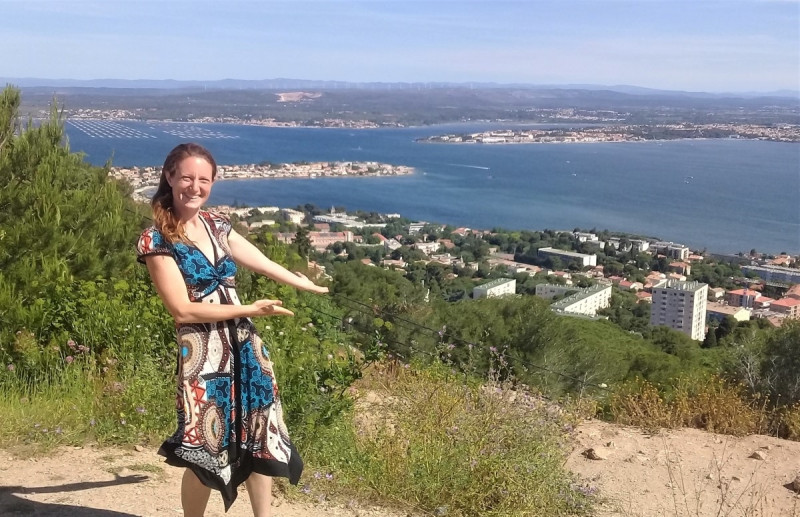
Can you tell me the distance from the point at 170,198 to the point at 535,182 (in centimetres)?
6358

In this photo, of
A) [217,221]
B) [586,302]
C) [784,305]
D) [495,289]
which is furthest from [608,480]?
[784,305]

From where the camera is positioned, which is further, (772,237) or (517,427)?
(772,237)

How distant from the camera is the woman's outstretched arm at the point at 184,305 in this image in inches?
79.2

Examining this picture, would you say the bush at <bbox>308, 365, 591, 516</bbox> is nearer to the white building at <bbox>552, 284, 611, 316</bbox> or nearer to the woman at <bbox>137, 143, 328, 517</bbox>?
the woman at <bbox>137, 143, 328, 517</bbox>

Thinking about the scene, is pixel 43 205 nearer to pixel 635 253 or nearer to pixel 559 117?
pixel 635 253

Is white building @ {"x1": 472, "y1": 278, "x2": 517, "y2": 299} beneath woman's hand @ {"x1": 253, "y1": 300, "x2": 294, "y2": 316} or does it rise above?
beneath

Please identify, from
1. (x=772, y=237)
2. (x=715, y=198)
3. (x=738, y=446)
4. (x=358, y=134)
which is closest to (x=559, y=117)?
(x=358, y=134)

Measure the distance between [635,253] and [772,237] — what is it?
474 inches

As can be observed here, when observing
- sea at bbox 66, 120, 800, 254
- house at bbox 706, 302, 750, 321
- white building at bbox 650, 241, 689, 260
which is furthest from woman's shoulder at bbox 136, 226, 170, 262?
white building at bbox 650, 241, 689, 260

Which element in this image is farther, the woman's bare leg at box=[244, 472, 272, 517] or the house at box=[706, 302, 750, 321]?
the house at box=[706, 302, 750, 321]

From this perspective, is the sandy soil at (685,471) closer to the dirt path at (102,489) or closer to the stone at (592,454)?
the stone at (592,454)

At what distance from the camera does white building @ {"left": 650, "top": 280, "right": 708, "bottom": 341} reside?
20016 millimetres

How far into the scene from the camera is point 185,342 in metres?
2.09

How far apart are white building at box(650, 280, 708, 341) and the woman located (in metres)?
18.7
